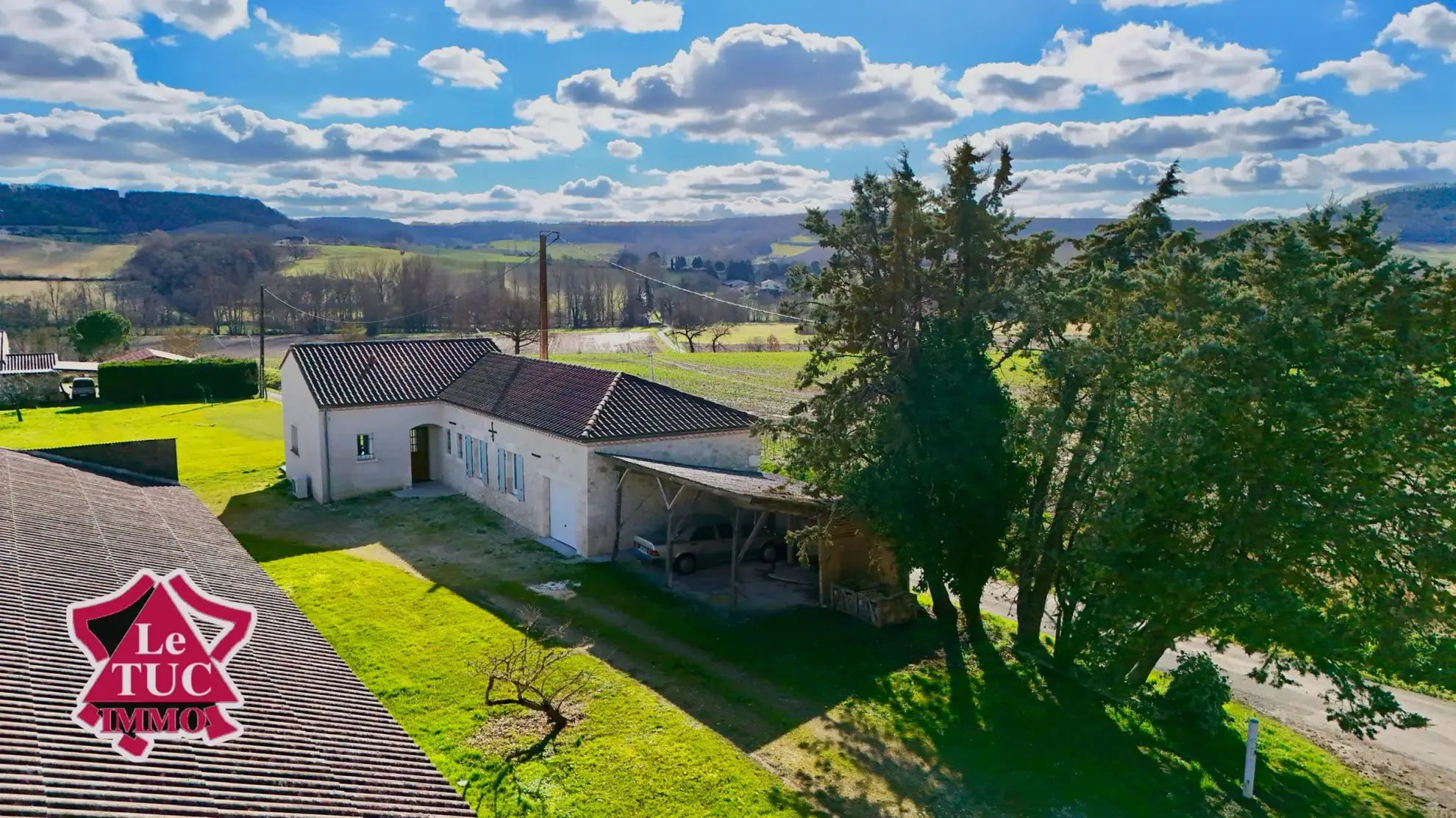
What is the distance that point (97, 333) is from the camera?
64.9 m

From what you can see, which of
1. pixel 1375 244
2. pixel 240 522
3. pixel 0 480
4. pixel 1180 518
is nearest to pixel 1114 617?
pixel 1180 518

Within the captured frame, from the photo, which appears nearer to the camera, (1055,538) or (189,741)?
(189,741)

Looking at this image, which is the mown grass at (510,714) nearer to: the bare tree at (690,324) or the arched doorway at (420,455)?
the arched doorway at (420,455)

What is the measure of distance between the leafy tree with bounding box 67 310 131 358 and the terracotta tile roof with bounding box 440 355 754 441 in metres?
50.9

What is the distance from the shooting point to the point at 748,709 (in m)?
15.2

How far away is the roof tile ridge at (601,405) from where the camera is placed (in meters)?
22.8

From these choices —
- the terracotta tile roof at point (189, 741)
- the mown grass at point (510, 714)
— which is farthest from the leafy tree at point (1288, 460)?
the terracotta tile roof at point (189, 741)

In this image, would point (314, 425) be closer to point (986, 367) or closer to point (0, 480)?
point (0, 480)

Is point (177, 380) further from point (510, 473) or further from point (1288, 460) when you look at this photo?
point (1288, 460)

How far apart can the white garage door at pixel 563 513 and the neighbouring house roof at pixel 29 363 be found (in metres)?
42.0

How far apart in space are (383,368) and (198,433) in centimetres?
1641

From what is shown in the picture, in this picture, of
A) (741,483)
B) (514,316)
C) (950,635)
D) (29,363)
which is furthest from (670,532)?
(514,316)

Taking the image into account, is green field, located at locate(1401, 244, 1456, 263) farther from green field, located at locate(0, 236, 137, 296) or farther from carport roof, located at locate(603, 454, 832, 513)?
green field, located at locate(0, 236, 137, 296)

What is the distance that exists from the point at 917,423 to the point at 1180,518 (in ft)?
16.2
